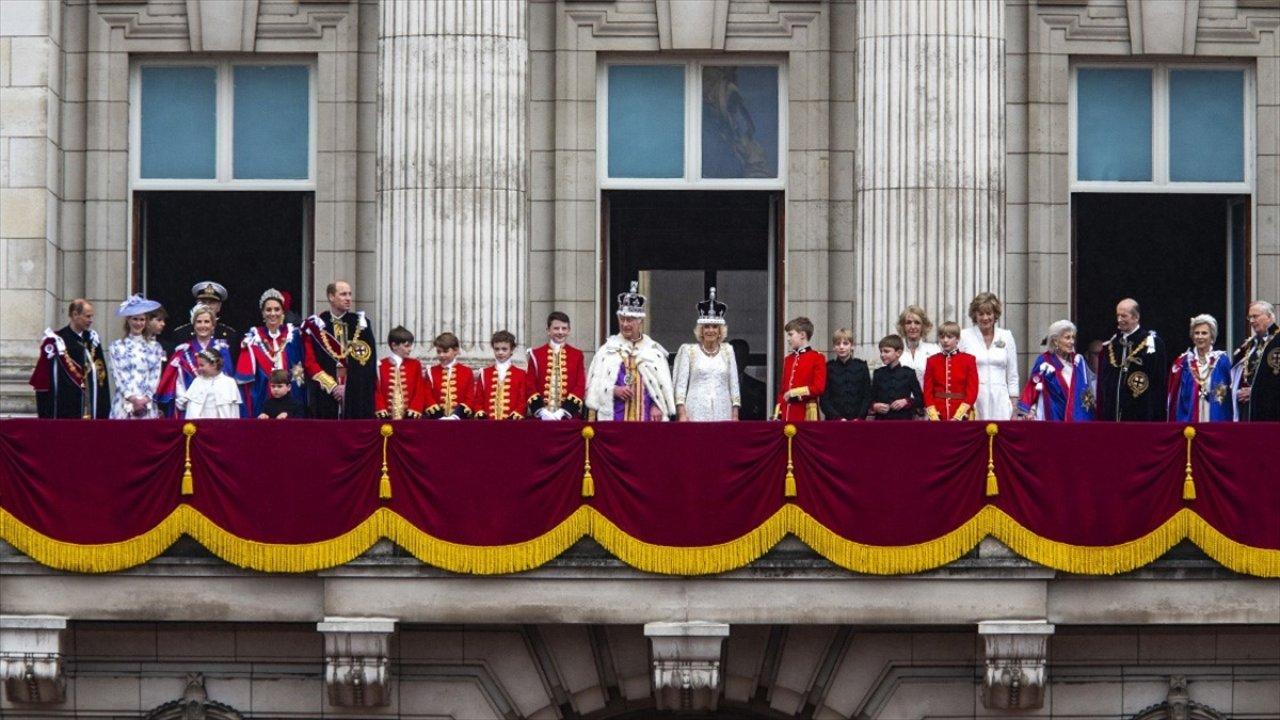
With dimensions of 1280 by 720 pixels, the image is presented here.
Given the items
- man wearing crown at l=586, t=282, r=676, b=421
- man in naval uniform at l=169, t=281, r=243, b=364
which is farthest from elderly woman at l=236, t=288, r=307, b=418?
man wearing crown at l=586, t=282, r=676, b=421

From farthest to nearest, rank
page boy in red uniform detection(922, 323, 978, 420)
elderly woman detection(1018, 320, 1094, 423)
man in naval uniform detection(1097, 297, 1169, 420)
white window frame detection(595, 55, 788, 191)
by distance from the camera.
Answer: white window frame detection(595, 55, 788, 191) → elderly woman detection(1018, 320, 1094, 423) → man in naval uniform detection(1097, 297, 1169, 420) → page boy in red uniform detection(922, 323, 978, 420)

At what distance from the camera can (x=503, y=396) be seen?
37688 millimetres

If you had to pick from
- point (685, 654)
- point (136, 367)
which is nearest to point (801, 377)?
point (685, 654)

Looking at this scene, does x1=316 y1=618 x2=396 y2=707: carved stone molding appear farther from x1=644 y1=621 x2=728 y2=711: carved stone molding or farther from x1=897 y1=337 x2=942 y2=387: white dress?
x1=897 y1=337 x2=942 y2=387: white dress

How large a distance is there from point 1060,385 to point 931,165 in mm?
3545

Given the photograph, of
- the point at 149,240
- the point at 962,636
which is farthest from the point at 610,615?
the point at 149,240

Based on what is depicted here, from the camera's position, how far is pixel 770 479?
118 feet

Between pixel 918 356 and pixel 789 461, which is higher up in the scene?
pixel 918 356

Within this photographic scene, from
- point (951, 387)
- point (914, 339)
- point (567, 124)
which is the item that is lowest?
point (951, 387)

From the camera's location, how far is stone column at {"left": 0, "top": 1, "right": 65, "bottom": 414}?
41.0 m

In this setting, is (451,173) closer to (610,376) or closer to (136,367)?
(610,376)

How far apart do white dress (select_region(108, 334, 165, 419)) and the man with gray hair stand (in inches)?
485

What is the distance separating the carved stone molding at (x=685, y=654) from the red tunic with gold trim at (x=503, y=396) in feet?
10.6

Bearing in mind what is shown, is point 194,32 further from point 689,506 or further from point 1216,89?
point 1216,89
